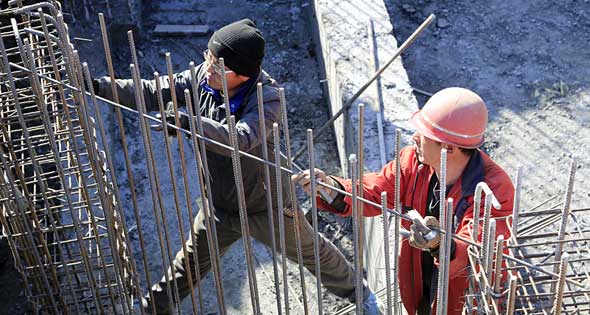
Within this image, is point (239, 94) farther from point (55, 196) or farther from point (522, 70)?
point (522, 70)

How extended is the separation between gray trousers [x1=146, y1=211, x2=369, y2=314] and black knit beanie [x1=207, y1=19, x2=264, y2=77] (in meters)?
0.81

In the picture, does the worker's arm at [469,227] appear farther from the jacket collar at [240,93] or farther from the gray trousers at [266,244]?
the jacket collar at [240,93]

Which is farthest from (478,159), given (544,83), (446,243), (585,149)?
(544,83)

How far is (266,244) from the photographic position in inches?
177

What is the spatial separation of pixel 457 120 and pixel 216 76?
118cm

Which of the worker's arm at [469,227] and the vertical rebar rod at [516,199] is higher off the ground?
the vertical rebar rod at [516,199]

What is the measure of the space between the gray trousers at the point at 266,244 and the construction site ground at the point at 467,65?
58 centimetres

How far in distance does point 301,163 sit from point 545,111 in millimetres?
2115

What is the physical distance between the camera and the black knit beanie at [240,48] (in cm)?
385

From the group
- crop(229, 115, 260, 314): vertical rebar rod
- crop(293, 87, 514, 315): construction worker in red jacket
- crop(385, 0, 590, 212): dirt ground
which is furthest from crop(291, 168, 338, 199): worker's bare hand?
crop(385, 0, 590, 212): dirt ground

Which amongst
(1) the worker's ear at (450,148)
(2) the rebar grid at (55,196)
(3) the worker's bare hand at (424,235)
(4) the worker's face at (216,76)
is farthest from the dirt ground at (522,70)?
(2) the rebar grid at (55,196)

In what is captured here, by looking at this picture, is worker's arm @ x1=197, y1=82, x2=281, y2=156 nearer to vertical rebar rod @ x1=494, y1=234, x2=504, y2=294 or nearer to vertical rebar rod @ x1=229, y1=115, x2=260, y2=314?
vertical rebar rod @ x1=229, y1=115, x2=260, y2=314

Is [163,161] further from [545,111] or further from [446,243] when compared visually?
[446,243]

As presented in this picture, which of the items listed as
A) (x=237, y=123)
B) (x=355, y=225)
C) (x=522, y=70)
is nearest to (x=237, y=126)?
(x=237, y=123)
